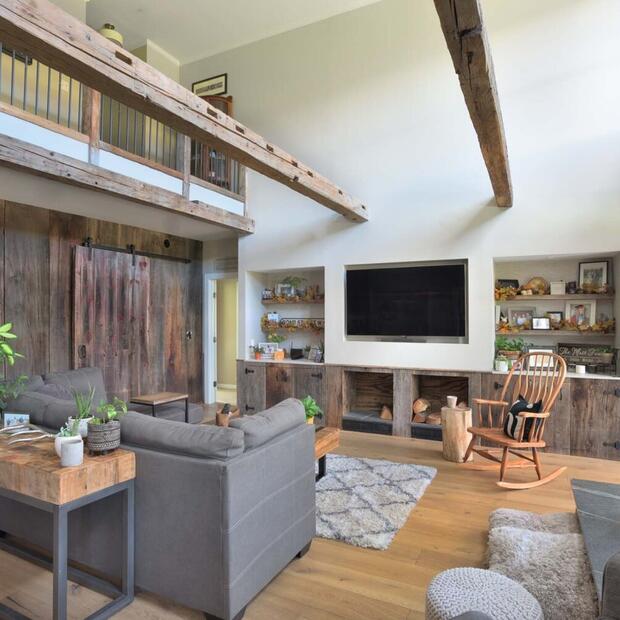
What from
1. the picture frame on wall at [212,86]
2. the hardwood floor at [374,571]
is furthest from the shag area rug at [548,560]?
the picture frame on wall at [212,86]

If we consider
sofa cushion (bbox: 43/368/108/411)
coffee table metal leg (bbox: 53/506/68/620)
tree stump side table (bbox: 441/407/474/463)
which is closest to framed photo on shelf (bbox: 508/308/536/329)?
tree stump side table (bbox: 441/407/474/463)

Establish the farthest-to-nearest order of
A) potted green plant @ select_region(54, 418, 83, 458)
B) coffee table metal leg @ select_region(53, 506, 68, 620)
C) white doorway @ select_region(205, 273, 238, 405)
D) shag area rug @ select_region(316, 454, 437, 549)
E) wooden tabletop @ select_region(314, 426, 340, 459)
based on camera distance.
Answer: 1. white doorway @ select_region(205, 273, 238, 405)
2. wooden tabletop @ select_region(314, 426, 340, 459)
3. shag area rug @ select_region(316, 454, 437, 549)
4. potted green plant @ select_region(54, 418, 83, 458)
5. coffee table metal leg @ select_region(53, 506, 68, 620)

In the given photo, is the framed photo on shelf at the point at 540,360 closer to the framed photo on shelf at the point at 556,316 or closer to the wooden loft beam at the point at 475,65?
the framed photo on shelf at the point at 556,316

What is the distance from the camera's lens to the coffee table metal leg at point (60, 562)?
172 cm

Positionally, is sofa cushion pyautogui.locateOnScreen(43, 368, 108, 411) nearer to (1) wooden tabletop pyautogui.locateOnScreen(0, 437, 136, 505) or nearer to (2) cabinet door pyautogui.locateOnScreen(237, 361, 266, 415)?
(1) wooden tabletop pyautogui.locateOnScreen(0, 437, 136, 505)

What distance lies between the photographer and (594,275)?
4.66 metres

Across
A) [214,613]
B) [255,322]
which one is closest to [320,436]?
[214,613]

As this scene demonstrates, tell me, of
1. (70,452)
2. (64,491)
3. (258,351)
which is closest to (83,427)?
(70,452)

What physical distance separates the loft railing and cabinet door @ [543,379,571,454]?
4261 millimetres

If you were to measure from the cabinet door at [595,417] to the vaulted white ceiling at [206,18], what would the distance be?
5002mm

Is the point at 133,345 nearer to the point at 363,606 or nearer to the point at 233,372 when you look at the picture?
the point at 233,372

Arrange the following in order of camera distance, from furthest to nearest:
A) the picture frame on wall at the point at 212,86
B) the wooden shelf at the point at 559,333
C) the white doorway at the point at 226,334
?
the white doorway at the point at 226,334, the picture frame on wall at the point at 212,86, the wooden shelf at the point at 559,333

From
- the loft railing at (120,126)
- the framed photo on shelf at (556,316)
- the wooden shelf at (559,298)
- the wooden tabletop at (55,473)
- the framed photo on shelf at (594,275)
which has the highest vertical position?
the loft railing at (120,126)

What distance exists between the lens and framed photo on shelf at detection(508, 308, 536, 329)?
4906 mm
